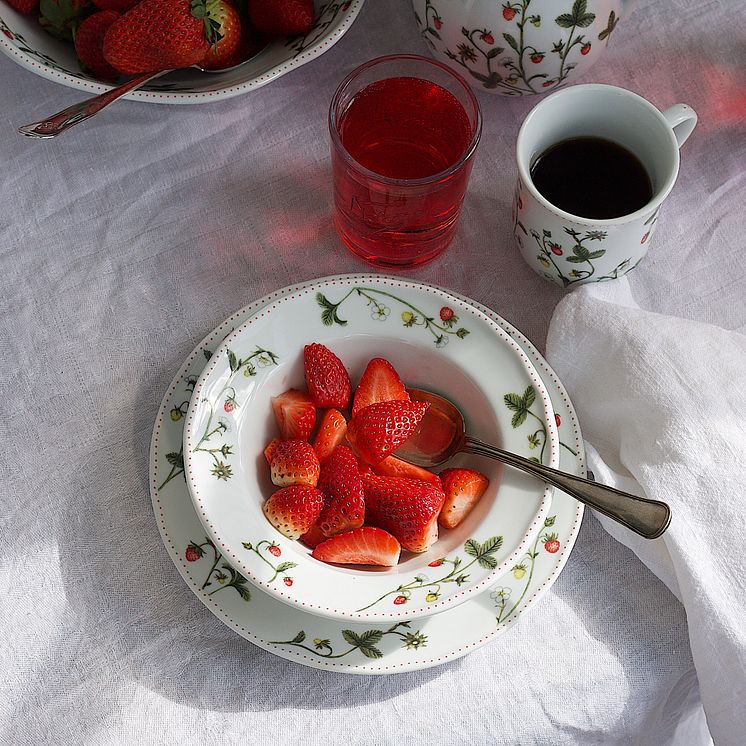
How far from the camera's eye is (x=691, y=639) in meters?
0.78

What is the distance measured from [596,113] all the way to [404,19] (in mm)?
281

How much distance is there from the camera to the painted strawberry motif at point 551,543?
0.80m

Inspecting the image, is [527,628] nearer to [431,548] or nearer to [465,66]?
[431,548]

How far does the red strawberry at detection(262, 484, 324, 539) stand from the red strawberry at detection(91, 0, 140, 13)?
0.52 metres

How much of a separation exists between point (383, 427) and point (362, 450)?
0.03 metres

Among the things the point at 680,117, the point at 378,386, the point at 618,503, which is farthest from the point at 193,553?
the point at 680,117

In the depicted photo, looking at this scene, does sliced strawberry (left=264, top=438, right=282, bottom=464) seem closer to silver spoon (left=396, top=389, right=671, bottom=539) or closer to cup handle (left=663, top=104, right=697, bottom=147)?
silver spoon (left=396, top=389, right=671, bottom=539)

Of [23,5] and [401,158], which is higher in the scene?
[23,5]

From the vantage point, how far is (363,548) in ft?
2.47

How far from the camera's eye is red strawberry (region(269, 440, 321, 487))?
770 mm

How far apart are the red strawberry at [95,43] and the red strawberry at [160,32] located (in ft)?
0.10

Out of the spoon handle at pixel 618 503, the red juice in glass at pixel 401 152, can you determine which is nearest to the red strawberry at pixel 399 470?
the spoon handle at pixel 618 503

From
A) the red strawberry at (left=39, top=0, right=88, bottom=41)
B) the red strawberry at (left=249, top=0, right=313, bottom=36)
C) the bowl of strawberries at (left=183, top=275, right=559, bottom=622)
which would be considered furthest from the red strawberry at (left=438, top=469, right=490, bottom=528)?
the red strawberry at (left=39, top=0, right=88, bottom=41)

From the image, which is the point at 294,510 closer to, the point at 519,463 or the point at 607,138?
the point at 519,463
